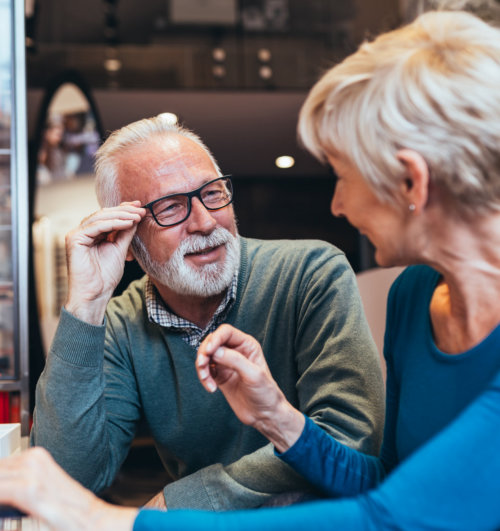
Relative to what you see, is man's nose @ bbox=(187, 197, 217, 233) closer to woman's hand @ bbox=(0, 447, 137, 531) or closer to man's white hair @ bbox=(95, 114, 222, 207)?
man's white hair @ bbox=(95, 114, 222, 207)

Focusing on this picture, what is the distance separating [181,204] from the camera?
1.45m

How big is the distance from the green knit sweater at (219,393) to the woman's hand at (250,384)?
4.7 inches

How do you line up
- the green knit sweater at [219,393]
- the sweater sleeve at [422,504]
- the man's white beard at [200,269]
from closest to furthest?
the sweater sleeve at [422,504], the green knit sweater at [219,393], the man's white beard at [200,269]

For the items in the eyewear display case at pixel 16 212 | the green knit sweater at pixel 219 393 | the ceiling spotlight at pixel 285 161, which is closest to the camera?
the green knit sweater at pixel 219 393

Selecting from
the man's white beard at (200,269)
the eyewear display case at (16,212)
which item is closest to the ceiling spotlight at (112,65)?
the eyewear display case at (16,212)

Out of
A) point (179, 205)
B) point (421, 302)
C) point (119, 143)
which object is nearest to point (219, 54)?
point (119, 143)

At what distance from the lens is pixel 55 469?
72 cm

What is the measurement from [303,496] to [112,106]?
20.4 feet

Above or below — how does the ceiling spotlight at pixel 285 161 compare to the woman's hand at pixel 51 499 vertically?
above

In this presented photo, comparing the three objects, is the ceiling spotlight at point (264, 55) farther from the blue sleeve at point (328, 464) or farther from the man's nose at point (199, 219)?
the blue sleeve at point (328, 464)

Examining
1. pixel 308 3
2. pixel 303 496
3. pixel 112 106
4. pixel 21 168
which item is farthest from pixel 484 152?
pixel 308 3

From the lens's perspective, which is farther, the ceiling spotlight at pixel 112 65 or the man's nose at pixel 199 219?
the ceiling spotlight at pixel 112 65

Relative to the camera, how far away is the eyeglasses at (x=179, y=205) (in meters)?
1.43

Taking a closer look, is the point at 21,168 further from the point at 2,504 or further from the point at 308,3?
the point at 308,3
